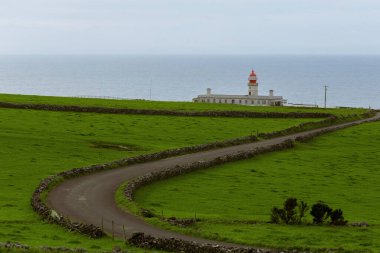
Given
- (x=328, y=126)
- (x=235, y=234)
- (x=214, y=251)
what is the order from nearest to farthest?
(x=214, y=251)
(x=235, y=234)
(x=328, y=126)

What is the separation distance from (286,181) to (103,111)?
4117cm

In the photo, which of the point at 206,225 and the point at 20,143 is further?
the point at 20,143

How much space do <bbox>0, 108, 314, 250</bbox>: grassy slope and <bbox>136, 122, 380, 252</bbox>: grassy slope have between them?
284 inches

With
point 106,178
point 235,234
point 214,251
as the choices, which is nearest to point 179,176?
point 106,178

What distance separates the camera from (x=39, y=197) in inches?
1628

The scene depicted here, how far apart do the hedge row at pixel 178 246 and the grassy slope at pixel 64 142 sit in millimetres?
1368

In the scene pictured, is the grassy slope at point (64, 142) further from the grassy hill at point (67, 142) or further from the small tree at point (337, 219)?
the small tree at point (337, 219)

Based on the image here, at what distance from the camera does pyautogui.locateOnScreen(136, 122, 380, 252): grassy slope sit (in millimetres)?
34281

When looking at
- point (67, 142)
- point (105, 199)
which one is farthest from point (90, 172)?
point (67, 142)

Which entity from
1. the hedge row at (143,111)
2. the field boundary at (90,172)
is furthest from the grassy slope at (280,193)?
the hedge row at (143,111)

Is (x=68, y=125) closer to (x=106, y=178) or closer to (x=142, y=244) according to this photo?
(x=106, y=178)

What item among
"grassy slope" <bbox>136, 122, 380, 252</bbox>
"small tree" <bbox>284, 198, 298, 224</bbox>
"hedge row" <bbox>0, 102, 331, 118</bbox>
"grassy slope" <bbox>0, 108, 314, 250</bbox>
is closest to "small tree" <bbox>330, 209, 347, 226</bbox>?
"grassy slope" <bbox>136, 122, 380, 252</bbox>

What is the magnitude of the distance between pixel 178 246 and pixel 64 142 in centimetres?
3695

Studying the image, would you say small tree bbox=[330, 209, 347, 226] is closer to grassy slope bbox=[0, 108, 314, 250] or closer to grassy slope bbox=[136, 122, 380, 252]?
grassy slope bbox=[136, 122, 380, 252]
